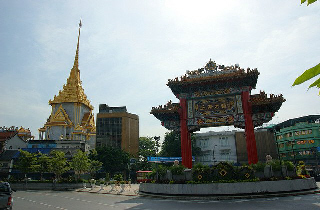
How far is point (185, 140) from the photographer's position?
25.0 meters

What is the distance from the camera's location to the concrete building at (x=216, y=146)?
61125 millimetres

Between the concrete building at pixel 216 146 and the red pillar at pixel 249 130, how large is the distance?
38547mm

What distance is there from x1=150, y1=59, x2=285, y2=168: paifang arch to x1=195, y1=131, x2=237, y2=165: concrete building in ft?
125

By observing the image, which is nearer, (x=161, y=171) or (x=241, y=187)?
(x=241, y=187)

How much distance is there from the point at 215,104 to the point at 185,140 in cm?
473

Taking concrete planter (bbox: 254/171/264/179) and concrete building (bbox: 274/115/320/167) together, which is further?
concrete building (bbox: 274/115/320/167)

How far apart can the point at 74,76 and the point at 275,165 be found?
220 ft

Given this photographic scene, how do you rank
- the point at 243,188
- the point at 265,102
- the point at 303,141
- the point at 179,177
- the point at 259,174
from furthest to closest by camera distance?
the point at 303,141 → the point at 265,102 → the point at 179,177 → the point at 259,174 → the point at 243,188

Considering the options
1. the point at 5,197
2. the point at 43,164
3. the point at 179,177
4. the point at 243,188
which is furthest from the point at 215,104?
Answer: the point at 43,164

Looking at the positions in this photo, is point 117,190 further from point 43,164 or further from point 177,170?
point 43,164

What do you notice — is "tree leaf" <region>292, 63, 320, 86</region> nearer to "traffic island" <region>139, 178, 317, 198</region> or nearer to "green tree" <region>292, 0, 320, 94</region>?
"green tree" <region>292, 0, 320, 94</region>

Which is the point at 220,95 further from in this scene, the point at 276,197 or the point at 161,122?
the point at 276,197

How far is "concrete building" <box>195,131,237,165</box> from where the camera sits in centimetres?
6112

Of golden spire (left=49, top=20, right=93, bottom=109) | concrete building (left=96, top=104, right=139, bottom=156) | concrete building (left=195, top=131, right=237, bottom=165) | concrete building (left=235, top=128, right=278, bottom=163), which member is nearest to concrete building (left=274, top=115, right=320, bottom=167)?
concrete building (left=235, top=128, right=278, bottom=163)
